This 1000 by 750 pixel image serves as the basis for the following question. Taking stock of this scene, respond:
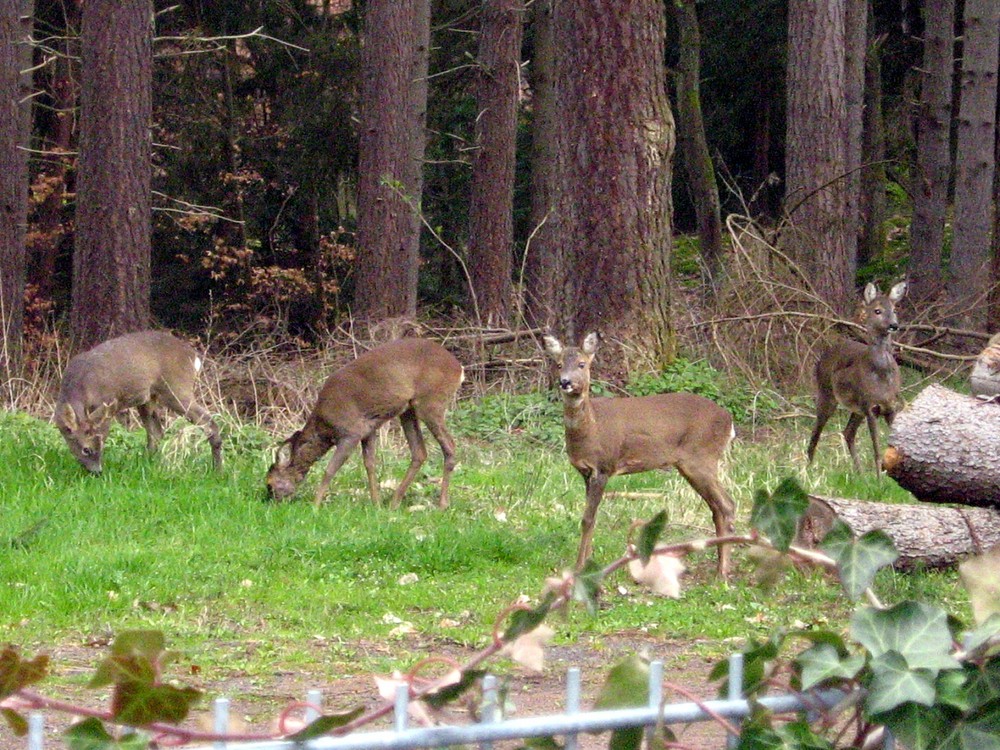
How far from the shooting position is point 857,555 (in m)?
2.65

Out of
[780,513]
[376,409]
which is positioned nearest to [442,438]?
[376,409]

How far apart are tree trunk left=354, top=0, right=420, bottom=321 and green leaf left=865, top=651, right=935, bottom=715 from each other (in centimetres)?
1580

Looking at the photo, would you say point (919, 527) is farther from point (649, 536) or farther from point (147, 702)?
point (147, 702)

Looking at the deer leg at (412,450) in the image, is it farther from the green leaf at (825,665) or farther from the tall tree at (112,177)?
the green leaf at (825,665)

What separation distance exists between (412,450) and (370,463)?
0.46 m

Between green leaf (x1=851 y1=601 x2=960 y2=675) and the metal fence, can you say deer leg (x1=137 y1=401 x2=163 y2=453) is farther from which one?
green leaf (x1=851 y1=601 x2=960 y2=675)

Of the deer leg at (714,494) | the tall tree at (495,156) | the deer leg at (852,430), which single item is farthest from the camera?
the tall tree at (495,156)

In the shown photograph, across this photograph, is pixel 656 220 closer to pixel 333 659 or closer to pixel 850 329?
pixel 850 329

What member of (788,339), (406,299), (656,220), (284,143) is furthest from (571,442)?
(284,143)

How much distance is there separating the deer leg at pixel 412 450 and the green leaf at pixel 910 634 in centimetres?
715

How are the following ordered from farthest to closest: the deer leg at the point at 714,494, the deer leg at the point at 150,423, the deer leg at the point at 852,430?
the deer leg at the point at 852,430 → the deer leg at the point at 150,423 → the deer leg at the point at 714,494

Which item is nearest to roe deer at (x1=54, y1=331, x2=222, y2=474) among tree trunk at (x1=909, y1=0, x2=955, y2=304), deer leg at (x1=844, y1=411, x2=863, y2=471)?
deer leg at (x1=844, y1=411, x2=863, y2=471)

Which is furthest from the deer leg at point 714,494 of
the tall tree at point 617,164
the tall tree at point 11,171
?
the tall tree at point 11,171

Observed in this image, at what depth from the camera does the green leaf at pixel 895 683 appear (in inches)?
96.0
